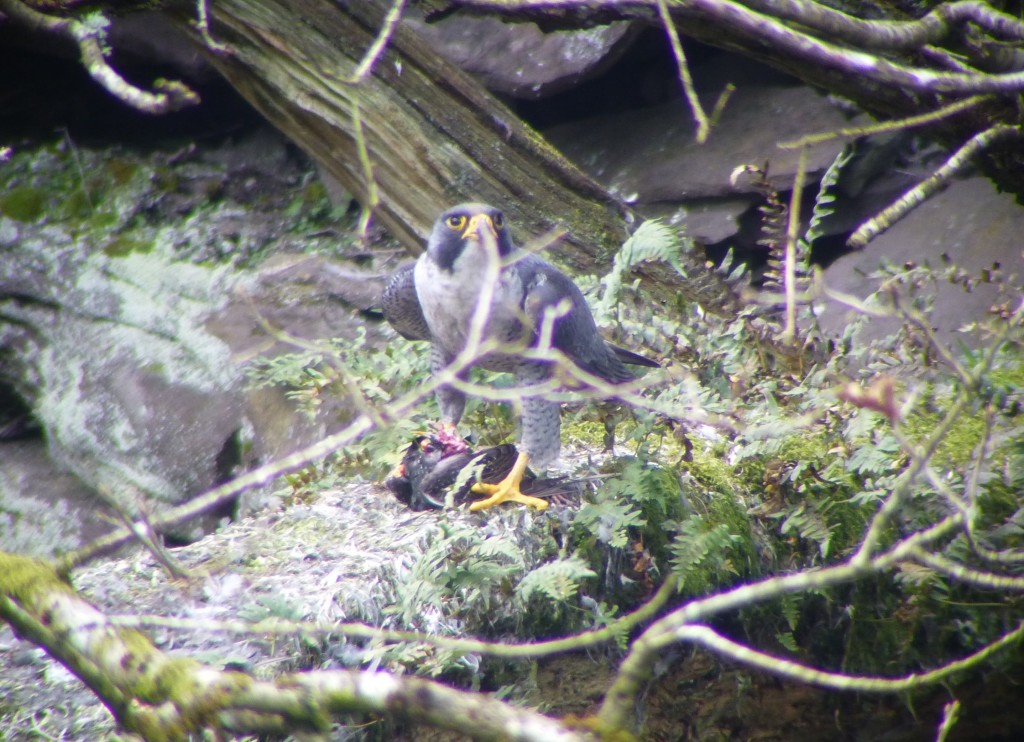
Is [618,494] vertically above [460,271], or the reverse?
[460,271]

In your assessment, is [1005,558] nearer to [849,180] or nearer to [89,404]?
[849,180]

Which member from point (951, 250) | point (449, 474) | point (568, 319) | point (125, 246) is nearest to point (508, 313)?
point (568, 319)

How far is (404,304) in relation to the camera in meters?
2.94

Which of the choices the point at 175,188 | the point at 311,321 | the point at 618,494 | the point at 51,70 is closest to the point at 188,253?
the point at 175,188

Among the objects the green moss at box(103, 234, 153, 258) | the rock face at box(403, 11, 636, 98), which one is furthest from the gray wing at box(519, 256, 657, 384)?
the green moss at box(103, 234, 153, 258)

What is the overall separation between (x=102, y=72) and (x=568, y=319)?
60.2 inches

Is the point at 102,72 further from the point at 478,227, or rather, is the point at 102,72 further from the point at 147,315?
the point at 147,315

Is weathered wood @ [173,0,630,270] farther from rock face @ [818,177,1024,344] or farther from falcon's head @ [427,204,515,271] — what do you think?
rock face @ [818,177,1024,344]

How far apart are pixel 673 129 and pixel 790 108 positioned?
2.22ft

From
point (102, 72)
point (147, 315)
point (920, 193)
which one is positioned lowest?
point (147, 315)

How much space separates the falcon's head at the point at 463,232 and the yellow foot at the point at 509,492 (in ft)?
2.36

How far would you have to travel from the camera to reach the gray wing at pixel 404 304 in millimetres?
2924

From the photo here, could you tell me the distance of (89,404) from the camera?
15.0 ft

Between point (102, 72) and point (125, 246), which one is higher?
point (102, 72)
